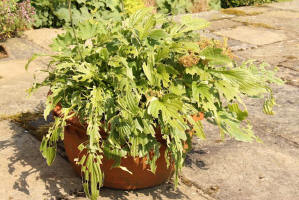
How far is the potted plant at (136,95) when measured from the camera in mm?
2318

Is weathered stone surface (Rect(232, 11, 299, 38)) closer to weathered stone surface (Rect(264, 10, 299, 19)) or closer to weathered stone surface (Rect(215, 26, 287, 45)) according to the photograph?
weathered stone surface (Rect(264, 10, 299, 19))

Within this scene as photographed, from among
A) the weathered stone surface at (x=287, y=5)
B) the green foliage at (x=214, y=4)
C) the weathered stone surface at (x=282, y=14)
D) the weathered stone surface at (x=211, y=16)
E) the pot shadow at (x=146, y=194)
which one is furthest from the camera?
the green foliage at (x=214, y=4)

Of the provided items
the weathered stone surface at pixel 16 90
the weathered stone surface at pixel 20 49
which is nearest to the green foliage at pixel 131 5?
the weathered stone surface at pixel 20 49

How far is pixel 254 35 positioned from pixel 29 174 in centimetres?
455

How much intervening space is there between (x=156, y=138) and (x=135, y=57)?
1.67ft

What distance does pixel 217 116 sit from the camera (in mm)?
2463

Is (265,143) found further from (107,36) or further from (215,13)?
(215,13)

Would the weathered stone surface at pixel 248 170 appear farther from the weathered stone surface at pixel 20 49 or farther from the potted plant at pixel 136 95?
the weathered stone surface at pixel 20 49

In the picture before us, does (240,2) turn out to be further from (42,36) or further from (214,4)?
(42,36)

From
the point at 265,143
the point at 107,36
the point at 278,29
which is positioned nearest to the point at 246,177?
the point at 265,143

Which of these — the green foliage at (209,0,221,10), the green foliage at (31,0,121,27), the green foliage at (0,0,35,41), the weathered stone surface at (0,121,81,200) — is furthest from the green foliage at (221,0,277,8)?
the weathered stone surface at (0,121,81,200)

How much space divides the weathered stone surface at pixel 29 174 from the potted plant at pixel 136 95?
19cm

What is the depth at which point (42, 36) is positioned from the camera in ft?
20.1

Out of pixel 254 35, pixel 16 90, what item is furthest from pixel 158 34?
pixel 254 35
